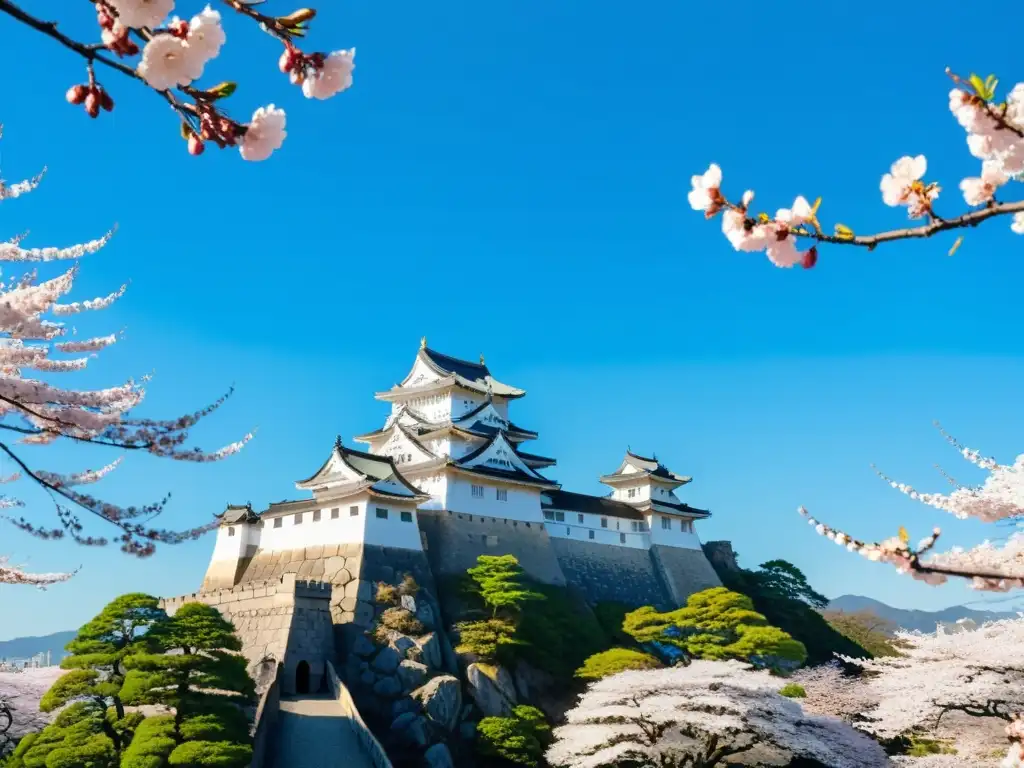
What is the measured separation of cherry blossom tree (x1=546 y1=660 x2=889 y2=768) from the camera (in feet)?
73.9

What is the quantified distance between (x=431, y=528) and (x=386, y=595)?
492cm

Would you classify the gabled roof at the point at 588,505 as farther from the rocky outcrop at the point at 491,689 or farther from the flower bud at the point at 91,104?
the flower bud at the point at 91,104

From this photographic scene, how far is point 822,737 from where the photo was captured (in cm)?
2316

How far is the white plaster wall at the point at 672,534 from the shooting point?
131 feet

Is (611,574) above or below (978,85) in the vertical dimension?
above

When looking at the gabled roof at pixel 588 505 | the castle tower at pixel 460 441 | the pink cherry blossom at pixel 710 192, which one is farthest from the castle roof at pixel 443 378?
the pink cherry blossom at pixel 710 192

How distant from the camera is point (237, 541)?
32.4 metres

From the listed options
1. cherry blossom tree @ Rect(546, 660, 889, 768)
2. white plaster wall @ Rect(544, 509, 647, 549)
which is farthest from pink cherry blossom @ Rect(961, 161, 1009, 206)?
white plaster wall @ Rect(544, 509, 647, 549)

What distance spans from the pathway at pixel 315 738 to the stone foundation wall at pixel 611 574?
14365 mm

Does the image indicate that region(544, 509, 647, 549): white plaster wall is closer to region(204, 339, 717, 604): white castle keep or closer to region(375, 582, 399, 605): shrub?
region(204, 339, 717, 604): white castle keep

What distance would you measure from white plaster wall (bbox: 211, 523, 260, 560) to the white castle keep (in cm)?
4

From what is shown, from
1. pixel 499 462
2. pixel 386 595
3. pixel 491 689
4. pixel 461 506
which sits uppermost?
pixel 499 462

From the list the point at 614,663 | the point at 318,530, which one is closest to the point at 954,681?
the point at 614,663

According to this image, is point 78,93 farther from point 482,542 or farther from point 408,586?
point 482,542
